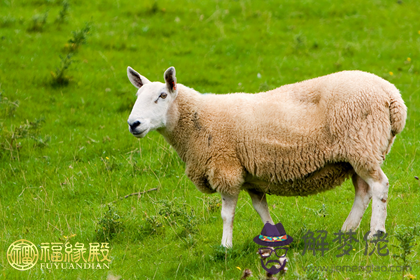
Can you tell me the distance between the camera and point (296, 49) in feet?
39.2

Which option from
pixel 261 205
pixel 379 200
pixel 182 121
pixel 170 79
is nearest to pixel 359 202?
pixel 379 200

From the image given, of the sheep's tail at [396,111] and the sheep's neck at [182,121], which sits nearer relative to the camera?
the sheep's tail at [396,111]

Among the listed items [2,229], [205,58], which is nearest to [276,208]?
[2,229]

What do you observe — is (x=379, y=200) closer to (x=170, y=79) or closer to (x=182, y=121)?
(x=182, y=121)

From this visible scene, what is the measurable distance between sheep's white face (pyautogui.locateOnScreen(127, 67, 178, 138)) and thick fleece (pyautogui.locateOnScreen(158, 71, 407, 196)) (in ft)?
0.54

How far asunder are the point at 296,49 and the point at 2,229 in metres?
8.23

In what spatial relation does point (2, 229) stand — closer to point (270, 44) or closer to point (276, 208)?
point (276, 208)

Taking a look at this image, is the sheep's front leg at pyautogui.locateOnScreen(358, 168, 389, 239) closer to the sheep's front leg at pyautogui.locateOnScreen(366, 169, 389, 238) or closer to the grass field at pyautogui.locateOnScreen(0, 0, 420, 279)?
the sheep's front leg at pyautogui.locateOnScreen(366, 169, 389, 238)

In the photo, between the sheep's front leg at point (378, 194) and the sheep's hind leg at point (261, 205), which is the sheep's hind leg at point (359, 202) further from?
the sheep's hind leg at point (261, 205)

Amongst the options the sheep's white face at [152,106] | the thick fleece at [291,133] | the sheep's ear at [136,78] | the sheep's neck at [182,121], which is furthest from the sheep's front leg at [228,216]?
the sheep's ear at [136,78]

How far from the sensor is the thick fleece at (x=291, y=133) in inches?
196

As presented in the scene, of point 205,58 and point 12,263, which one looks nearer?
point 12,263

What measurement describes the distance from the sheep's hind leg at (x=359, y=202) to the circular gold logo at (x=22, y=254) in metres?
3.68

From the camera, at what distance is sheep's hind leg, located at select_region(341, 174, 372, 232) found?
5395 millimetres
